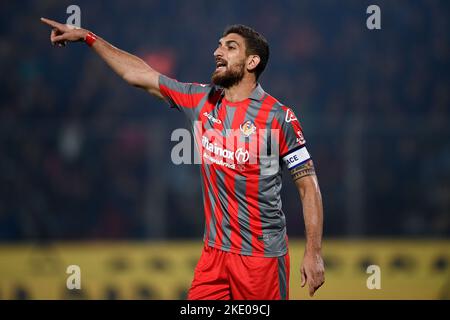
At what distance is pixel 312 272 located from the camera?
5043 mm

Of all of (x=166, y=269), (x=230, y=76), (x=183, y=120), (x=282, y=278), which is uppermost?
(x=230, y=76)

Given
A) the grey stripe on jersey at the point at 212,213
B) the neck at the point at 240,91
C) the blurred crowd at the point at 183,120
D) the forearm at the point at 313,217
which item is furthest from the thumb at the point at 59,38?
the blurred crowd at the point at 183,120

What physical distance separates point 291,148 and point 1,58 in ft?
28.4

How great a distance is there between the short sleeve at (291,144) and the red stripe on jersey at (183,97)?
0.63m

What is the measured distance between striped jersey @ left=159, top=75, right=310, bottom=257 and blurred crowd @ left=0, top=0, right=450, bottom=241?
16.2ft

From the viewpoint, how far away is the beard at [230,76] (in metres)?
5.38

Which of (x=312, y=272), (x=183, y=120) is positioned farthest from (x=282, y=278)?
(x=183, y=120)

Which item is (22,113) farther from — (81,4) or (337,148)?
(337,148)

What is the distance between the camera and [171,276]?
9.73m

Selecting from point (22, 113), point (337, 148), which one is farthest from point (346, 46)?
point (22, 113)

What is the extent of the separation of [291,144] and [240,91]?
1.76ft

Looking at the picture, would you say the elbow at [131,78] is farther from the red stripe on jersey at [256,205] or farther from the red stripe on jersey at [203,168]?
the red stripe on jersey at [256,205]

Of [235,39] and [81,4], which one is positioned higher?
[81,4]

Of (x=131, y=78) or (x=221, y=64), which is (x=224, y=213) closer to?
(x=221, y=64)
